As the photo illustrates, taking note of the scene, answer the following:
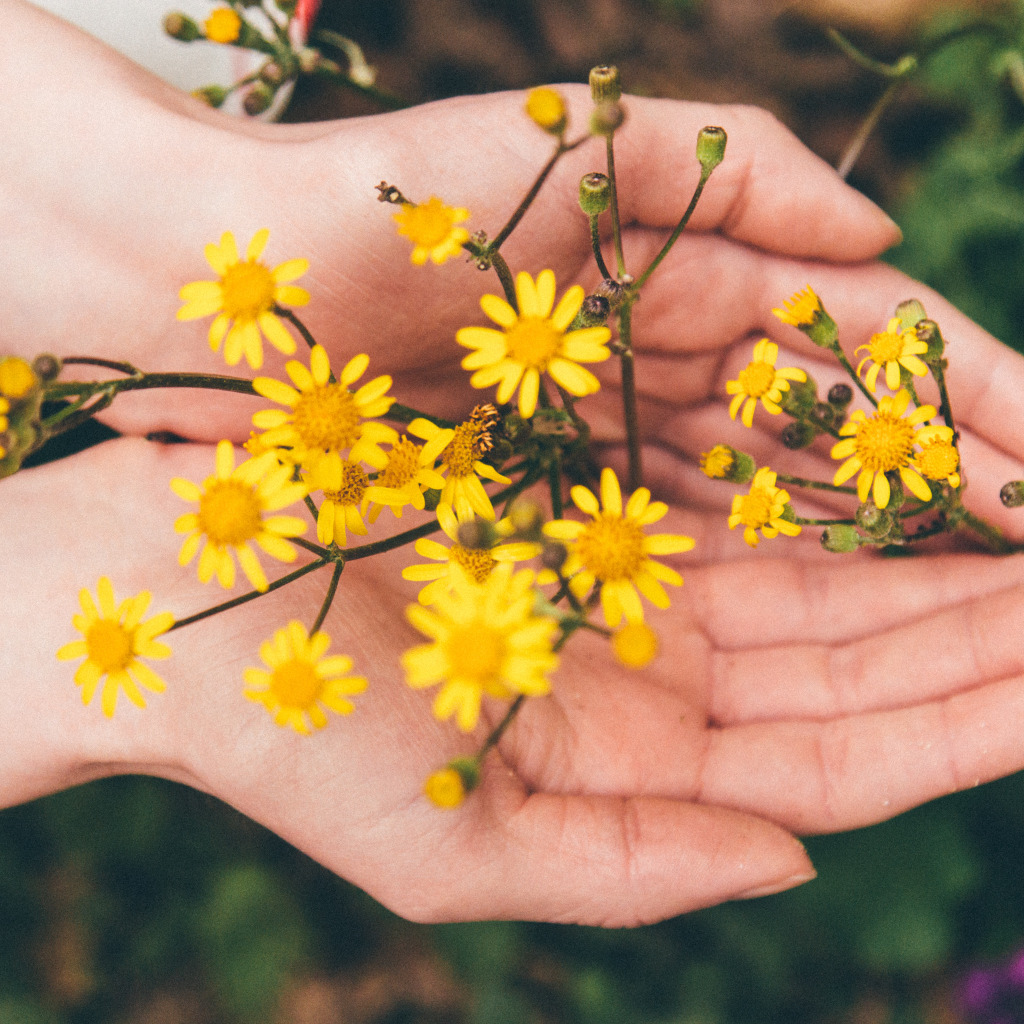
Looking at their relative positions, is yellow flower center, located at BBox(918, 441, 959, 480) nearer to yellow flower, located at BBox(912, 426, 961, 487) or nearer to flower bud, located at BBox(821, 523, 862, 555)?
yellow flower, located at BBox(912, 426, 961, 487)

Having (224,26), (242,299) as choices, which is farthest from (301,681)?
(224,26)

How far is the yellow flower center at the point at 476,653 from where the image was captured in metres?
2.07

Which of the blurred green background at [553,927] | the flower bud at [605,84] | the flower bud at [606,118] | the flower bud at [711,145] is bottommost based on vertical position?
the blurred green background at [553,927]

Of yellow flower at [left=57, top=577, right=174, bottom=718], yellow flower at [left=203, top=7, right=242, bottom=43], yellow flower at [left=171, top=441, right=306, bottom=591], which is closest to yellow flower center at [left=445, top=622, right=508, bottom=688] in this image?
yellow flower at [left=171, top=441, right=306, bottom=591]

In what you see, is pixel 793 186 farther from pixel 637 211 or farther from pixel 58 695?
pixel 58 695

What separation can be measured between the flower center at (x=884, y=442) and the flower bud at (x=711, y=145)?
2.76 feet

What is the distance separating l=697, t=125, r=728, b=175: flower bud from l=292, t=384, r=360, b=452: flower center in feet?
3.81

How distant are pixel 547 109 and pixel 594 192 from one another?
0.86 feet

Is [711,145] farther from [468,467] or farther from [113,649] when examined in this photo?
[113,649]

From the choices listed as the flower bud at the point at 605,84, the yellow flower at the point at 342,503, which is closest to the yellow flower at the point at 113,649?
the yellow flower at the point at 342,503

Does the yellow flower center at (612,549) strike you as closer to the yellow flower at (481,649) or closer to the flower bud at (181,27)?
the yellow flower at (481,649)

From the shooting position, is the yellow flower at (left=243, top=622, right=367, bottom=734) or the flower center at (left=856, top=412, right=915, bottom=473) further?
the flower center at (left=856, top=412, right=915, bottom=473)

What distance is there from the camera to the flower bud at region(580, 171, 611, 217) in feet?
7.64

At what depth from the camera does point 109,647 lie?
7.86ft
